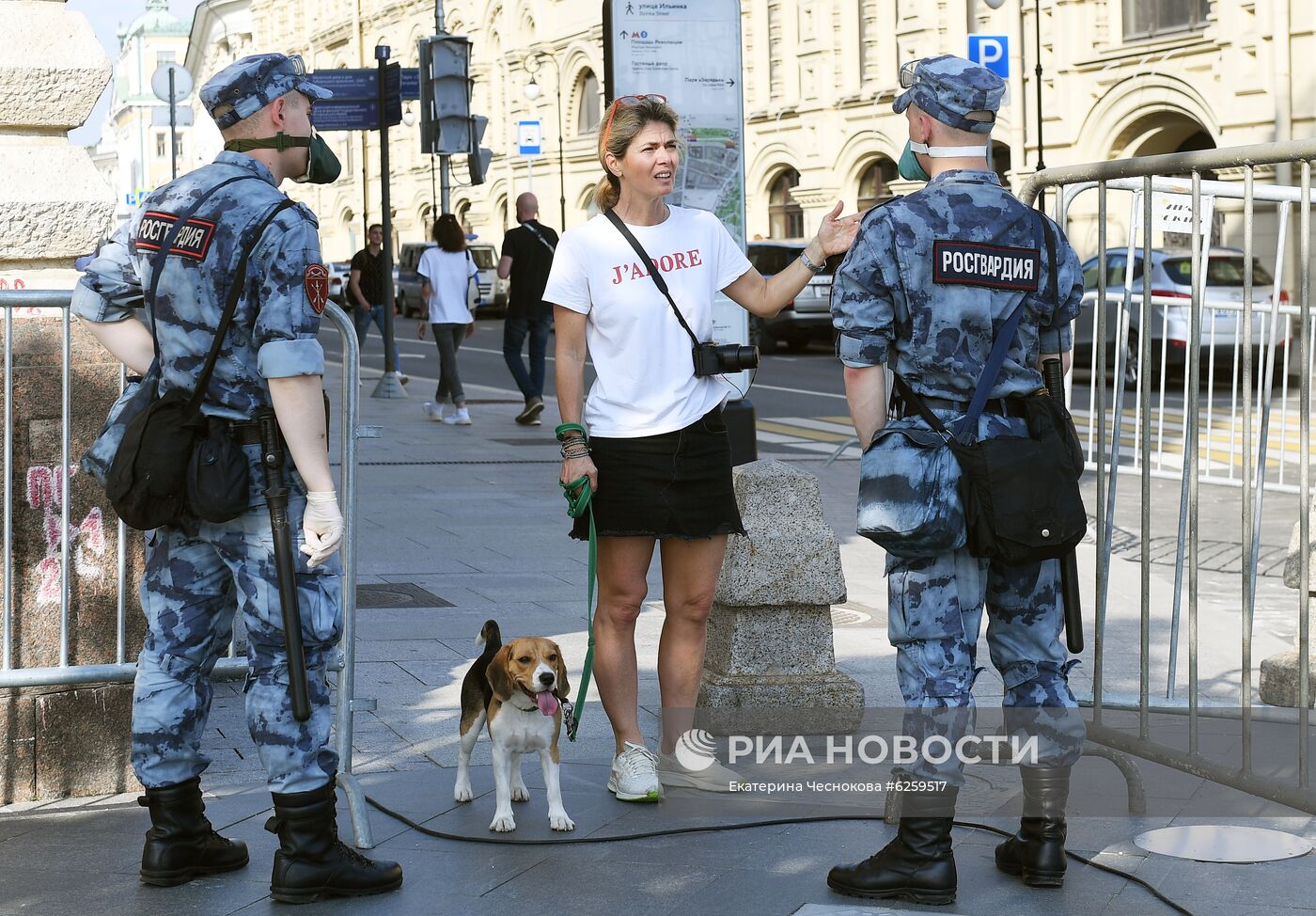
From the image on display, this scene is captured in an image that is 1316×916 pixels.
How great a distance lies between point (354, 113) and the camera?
17.8m

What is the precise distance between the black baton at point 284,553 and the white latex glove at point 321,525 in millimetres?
46

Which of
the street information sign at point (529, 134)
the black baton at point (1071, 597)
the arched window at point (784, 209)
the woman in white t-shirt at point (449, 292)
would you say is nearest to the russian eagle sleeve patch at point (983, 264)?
the black baton at point (1071, 597)

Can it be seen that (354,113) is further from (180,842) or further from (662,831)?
(180,842)

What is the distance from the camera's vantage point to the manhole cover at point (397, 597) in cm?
779

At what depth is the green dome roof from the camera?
468 feet

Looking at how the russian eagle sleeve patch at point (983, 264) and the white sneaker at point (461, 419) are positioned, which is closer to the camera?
the russian eagle sleeve patch at point (983, 264)

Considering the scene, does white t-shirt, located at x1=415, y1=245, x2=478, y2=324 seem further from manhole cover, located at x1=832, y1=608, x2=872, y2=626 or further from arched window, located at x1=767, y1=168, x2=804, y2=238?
arched window, located at x1=767, y1=168, x2=804, y2=238

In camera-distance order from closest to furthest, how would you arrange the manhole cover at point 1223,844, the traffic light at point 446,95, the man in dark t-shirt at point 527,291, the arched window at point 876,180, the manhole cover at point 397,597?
the manhole cover at point 1223,844 → the manhole cover at point 397,597 → the man in dark t-shirt at point 527,291 → the traffic light at point 446,95 → the arched window at point 876,180

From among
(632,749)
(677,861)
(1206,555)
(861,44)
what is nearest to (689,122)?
(632,749)

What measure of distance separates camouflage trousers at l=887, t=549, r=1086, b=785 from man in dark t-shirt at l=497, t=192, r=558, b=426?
11.3m

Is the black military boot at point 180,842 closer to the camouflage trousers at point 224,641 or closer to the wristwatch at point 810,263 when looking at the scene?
the camouflage trousers at point 224,641

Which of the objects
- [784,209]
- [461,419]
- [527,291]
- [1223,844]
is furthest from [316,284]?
[784,209]

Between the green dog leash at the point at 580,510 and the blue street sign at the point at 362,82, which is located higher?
the blue street sign at the point at 362,82

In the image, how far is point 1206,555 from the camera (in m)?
9.53
